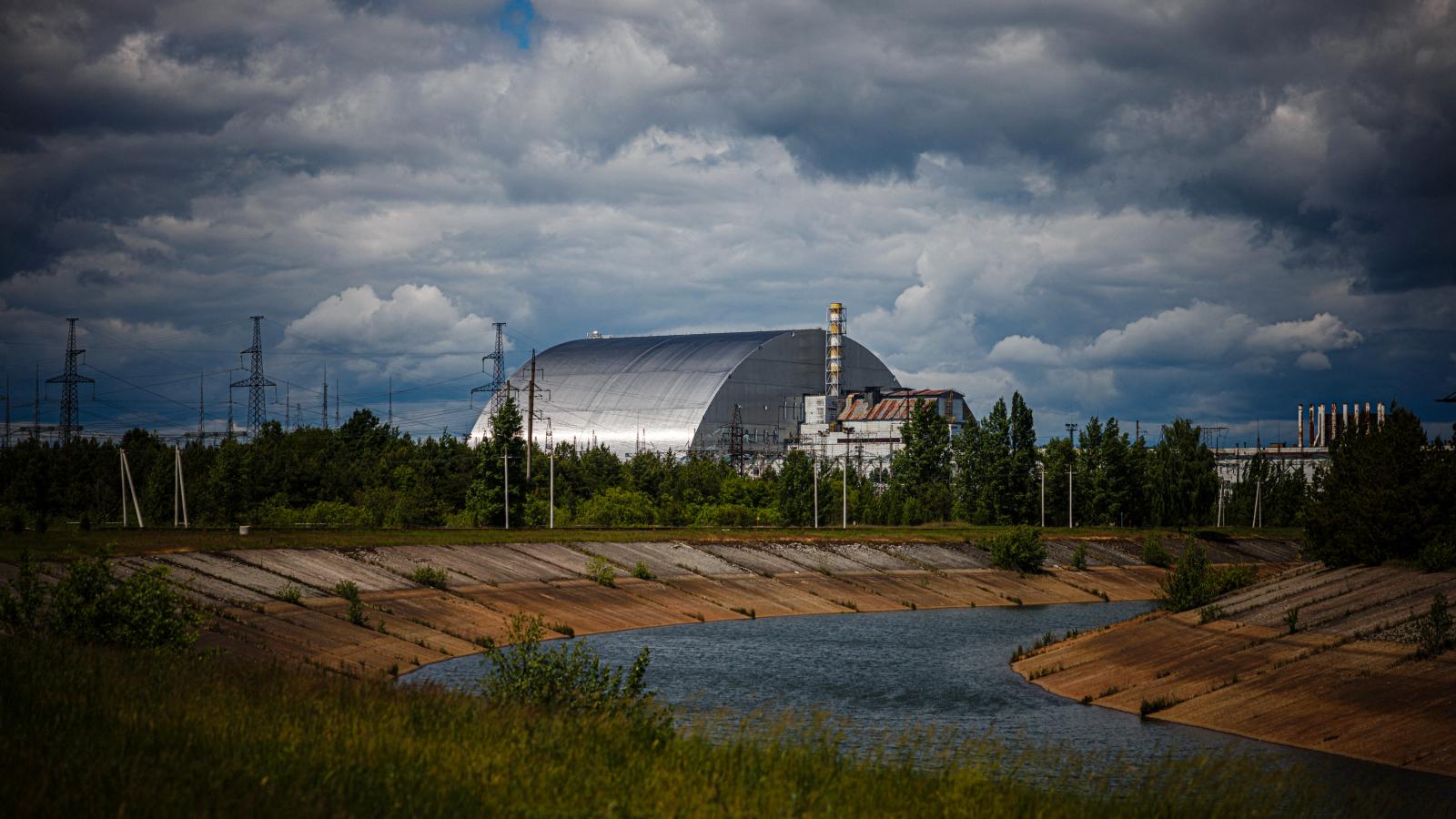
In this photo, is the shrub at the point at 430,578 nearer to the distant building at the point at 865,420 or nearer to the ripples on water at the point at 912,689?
the ripples on water at the point at 912,689

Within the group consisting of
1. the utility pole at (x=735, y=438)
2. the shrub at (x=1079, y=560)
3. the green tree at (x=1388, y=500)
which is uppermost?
the utility pole at (x=735, y=438)

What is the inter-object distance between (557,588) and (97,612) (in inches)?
1536

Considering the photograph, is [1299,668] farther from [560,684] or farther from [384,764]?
[384,764]

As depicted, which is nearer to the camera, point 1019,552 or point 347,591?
point 347,591

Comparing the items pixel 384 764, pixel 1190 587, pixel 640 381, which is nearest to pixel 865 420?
pixel 640 381

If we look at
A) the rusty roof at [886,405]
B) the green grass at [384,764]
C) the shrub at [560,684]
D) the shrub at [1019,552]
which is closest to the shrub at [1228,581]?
the green grass at [384,764]

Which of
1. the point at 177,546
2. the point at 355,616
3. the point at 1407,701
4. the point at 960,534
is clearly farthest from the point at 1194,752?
the point at 960,534

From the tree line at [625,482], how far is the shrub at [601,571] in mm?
26502

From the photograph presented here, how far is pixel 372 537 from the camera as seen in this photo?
74.1 meters

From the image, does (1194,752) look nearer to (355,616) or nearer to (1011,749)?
Answer: (1011,749)

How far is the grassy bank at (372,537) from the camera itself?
59.0 metres

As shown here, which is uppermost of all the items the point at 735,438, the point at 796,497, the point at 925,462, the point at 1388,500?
the point at 735,438

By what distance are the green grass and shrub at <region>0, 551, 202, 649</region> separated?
18.0 feet

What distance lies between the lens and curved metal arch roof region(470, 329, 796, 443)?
166000mm
